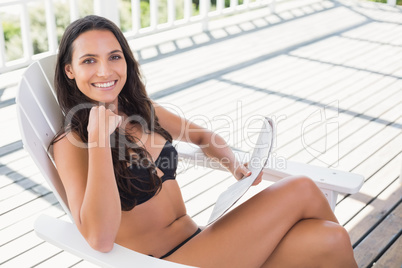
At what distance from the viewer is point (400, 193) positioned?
3244 mm

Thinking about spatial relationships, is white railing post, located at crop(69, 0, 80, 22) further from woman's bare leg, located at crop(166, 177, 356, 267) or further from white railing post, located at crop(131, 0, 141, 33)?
woman's bare leg, located at crop(166, 177, 356, 267)

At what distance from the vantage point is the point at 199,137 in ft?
7.81

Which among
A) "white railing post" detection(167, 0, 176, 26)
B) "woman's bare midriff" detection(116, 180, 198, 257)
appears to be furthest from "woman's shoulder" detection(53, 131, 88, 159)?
"white railing post" detection(167, 0, 176, 26)

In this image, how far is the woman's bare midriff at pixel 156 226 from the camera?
1.91 metres

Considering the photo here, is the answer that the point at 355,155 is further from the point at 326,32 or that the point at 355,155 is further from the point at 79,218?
the point at 326,32

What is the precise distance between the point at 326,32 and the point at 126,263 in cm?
565

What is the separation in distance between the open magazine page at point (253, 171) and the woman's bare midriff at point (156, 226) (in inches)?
5.5

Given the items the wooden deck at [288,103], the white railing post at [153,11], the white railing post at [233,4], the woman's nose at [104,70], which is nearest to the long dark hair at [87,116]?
the woman's nose at [104,70]

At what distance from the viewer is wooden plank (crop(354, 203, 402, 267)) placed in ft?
8.66

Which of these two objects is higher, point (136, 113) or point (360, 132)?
point (136, 113)

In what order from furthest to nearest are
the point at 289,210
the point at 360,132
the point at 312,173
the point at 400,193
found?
the point at 360,132 → the point at 400,193 → the point at 312,173 → the point at 289,210

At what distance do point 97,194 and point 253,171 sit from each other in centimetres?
66

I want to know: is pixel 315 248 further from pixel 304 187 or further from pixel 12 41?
pixel 12 41

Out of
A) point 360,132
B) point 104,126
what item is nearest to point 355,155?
point 360,132
